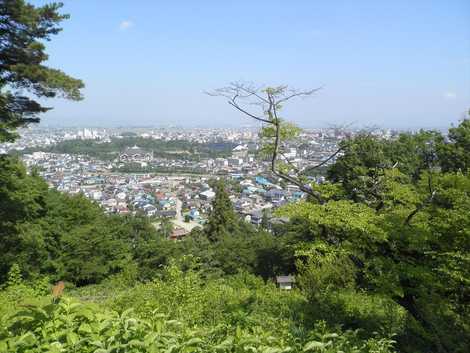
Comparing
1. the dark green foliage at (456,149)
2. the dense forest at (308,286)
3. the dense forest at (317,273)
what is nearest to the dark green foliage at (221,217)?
the dense forest at (317,273)

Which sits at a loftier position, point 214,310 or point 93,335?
point 93,335

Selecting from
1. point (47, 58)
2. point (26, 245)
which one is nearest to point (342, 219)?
point (47, 58)

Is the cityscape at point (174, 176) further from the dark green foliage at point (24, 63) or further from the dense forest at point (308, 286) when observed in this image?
the dark green foliage at point (24, 63)

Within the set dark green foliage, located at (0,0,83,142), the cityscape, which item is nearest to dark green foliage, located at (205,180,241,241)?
the cityscape

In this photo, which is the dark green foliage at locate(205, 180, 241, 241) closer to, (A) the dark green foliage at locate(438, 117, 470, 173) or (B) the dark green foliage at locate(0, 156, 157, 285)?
(B) the dark green foliage at locate(0, 156, 157, 285)

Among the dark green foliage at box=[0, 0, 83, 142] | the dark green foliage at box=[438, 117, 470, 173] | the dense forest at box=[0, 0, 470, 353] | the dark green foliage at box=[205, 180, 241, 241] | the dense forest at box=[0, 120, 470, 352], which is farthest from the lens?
the dark green foliage at box=[205, 180, 241, 241]

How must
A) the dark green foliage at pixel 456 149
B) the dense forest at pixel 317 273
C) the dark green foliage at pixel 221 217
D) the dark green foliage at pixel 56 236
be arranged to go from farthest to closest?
the dark green foliage at pixel 221 217
the dark green foliage at pixel 456 149
the dark green foliage at pixel 56 236
the dense forest at pixel 317 273

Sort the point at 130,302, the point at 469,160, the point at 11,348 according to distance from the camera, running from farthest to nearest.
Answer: the point at 469,160 → the point at 130,302 → the point at 11,348

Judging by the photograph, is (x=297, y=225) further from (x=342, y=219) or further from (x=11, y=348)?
(x=11, y=348)

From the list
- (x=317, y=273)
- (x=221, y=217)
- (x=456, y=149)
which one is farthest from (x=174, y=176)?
(x=317, y=273)
